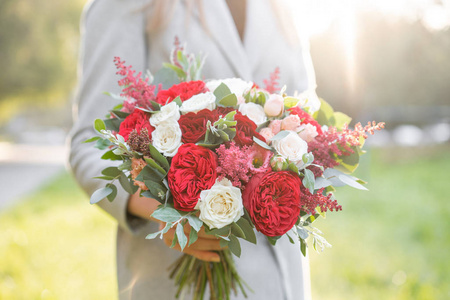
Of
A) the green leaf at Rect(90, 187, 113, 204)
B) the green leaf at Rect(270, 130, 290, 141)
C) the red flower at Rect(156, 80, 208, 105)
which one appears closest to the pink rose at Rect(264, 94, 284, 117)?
Result: the green leaf at Rect(270, 130, 290, 141)

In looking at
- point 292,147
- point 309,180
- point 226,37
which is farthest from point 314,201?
point 226,37

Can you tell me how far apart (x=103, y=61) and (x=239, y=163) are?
0.94 meters

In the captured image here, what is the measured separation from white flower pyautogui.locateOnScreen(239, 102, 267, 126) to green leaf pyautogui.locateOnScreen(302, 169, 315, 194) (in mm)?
238

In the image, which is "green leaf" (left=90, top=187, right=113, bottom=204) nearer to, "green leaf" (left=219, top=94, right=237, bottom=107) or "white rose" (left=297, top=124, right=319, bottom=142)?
"green leaf" (left=219, top=94, right=237, bottom=107)

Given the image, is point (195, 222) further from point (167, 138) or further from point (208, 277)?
point (208, 277)

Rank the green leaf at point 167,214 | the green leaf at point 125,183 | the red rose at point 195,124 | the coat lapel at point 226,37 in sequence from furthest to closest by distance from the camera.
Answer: the coat lapel at point 226,37
the green leaf at point 125,183
the red rose at point 195,124
the green leaf at point 167,214

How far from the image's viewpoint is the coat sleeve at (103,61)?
1934 millimetres

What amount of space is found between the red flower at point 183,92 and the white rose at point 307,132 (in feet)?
1.21

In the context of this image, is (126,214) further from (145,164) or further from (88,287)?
(88,287)

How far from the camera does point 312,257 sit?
6836 millimetres

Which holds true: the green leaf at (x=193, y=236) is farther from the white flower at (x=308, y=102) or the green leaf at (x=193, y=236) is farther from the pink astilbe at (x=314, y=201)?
the white flower at (x=308, y=102)

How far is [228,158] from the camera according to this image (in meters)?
1.35

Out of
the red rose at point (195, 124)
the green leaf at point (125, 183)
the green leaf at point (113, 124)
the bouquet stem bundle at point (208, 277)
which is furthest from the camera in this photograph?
the bouquet stem bundle at point (208, 277)

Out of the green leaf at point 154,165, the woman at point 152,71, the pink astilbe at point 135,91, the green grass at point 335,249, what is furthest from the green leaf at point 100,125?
the green grass at point 335,249
